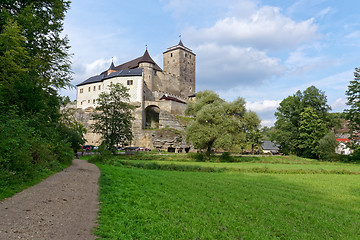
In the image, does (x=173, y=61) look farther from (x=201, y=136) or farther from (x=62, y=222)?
(x=62, y=222)

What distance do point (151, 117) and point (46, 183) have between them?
61.6 metres

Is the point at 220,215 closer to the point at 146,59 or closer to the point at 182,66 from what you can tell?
the point at 146,59

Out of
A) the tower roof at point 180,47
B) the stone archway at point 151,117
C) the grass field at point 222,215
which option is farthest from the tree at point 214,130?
the tower roof at point 180,47

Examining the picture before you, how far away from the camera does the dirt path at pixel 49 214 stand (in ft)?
15.8

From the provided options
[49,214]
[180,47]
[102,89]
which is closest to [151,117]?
[102,89]

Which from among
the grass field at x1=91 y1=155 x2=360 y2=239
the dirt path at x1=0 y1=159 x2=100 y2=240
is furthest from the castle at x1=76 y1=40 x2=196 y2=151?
the dirt path at x1=0 y1=159 x2=100 y2=240

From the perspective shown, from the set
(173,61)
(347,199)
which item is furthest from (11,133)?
(173,61)

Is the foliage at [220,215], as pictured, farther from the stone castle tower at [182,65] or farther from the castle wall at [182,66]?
the stone castle tower at [182,65]

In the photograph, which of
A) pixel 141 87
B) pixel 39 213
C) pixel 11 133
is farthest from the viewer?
pixel 141 87

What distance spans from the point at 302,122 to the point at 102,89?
169 feet

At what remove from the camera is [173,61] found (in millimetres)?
90750

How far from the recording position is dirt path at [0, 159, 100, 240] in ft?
15.8

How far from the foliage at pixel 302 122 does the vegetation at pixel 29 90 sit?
126 feet

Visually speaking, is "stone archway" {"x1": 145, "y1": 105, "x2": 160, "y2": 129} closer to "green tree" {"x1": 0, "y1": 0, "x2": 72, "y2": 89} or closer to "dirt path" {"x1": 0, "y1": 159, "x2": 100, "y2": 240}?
"green tree" {"x1": 0, "y1": 0, "x2": 72, "y2": 89}
